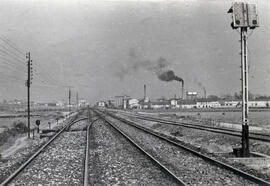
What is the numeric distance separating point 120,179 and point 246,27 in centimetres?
785

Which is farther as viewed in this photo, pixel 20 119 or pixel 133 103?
pixel 133 103

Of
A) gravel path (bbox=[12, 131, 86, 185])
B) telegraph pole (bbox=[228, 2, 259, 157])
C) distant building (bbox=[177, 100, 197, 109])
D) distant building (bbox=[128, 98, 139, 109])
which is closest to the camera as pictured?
gravel path (bbox=[12, 131, 86, 185])

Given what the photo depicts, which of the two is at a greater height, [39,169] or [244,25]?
[244,25]

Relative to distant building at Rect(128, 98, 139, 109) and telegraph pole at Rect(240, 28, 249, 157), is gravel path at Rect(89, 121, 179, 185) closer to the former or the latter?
telegraph pole at Rect(240, 28, 249, 157)

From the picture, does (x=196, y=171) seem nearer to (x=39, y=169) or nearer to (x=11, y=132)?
(x=39, y=169)

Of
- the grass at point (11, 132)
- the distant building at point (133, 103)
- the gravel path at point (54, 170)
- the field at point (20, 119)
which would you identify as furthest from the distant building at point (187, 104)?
the gravel path at point (54, 170)

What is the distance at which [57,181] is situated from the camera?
314 inches

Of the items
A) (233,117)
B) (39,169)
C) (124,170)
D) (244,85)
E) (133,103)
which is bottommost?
(233,117)

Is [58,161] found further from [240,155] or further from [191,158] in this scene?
[240,155]

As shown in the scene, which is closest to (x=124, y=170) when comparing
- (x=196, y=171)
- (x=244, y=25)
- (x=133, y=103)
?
(x=196, y=171)

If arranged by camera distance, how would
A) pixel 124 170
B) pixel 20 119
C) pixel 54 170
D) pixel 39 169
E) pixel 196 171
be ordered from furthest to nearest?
pixel 20 119, pixel 39 169, pixel 54 170, pixel 124 170, pixel 196 171

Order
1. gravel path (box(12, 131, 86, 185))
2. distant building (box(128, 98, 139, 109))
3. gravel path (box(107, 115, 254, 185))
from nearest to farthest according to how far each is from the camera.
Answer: gravel path (box(107, 115, 254, 185))
gravel path (box(12, 131, 86, 185))
distant building (box(128, 98, 139, 109))

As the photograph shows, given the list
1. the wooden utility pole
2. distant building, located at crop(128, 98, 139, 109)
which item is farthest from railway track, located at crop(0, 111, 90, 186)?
distant building, located at crop(128, 98, 139, 109)

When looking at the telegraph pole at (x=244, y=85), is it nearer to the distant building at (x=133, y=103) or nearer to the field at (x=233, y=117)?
the field at (x=233, y=117)
